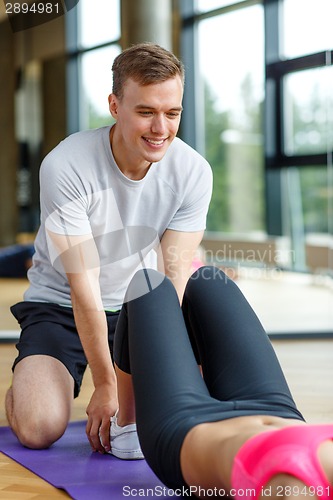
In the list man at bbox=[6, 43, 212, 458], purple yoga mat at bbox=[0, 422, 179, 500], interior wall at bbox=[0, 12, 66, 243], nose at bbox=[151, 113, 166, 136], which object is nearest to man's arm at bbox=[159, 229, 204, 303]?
man at bbox=[6, 43, 212, 458]

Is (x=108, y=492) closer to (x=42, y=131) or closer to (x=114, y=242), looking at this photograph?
(x=114, y=242)

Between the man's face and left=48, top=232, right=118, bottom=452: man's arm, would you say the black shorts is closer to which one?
left=48, top=232, right=118, bottom=452: man's arm

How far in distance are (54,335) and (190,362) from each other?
794 mm

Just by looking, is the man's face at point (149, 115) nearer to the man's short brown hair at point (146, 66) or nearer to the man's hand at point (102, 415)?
the man's short brown hair at point (146, 66)

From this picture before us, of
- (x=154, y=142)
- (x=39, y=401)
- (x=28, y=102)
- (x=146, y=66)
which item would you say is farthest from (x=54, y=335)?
(x=28, y=102)

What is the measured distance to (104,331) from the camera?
6.26 feet

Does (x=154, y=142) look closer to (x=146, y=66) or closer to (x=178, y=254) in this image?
(x=146, y=66)

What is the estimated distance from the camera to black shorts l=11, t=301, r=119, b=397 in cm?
215

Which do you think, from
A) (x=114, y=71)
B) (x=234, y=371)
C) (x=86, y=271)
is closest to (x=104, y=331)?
(x=86, y=271)

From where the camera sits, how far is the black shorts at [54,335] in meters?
2.15

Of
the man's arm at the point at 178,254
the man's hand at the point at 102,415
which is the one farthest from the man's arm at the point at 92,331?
the man's arm at the point at 178,254

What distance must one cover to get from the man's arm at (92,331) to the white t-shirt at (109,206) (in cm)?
5

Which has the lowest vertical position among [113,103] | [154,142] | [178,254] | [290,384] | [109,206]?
[290,384]

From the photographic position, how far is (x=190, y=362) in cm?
146
